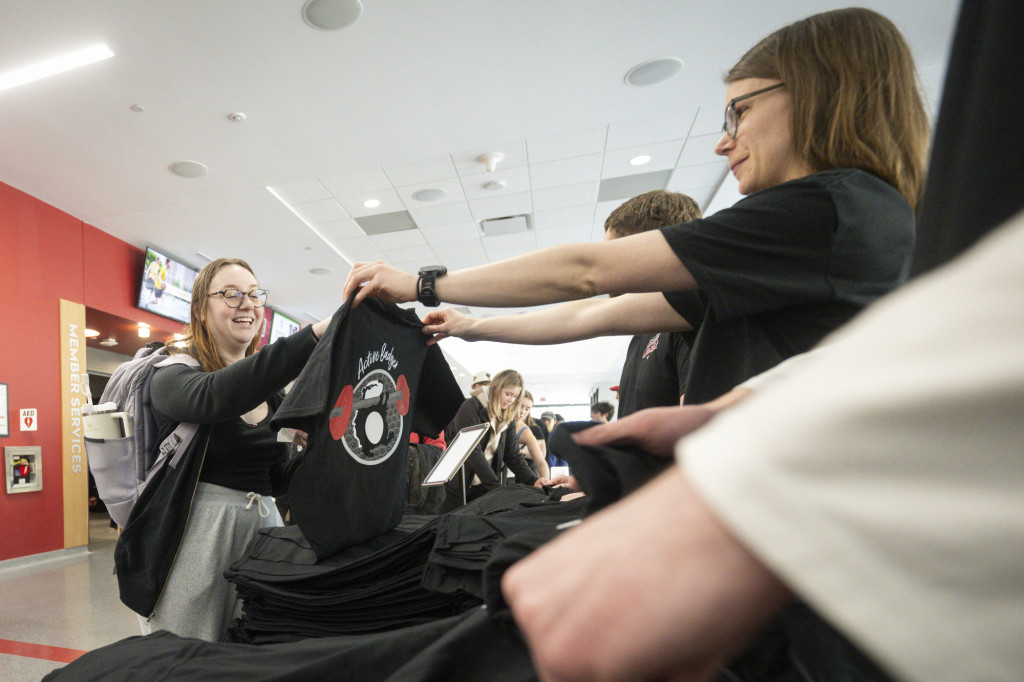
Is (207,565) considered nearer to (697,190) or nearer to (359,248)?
(697,190)

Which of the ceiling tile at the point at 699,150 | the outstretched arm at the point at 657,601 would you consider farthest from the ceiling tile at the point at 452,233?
the outstretched arm at the point at 657,601

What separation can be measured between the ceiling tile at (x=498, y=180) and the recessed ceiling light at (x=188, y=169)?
8.23ft

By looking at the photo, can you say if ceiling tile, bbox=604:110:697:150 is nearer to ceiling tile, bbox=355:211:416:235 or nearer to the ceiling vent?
the ceiling vent

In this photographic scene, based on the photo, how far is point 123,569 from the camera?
130 centimetres

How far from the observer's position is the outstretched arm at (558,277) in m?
0.87

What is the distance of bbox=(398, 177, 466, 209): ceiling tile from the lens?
18.9 ft

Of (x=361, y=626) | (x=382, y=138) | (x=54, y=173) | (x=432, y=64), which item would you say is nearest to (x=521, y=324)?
(x=361, y=626)

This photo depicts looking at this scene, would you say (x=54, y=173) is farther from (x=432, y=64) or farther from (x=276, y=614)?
(x=276, y=614)

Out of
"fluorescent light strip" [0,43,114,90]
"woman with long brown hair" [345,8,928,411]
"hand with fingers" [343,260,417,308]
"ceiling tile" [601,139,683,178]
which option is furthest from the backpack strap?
"ceiling tile" [601,139,683,178]

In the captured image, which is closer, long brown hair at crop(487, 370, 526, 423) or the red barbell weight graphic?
the red barbell weight graphic

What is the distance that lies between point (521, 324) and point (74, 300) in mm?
6312

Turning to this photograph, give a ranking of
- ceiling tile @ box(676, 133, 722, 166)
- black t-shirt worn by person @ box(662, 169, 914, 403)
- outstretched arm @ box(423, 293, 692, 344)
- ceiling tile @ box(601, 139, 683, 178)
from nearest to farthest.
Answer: black t-shirt worn by person @ box(662, 169, 914, 403) < outstretched arm @ box(423, 293, 692, 344) < ceiling tile @ box(676, 133, 722, 166) < ceiling tile @ box(601, 139, 683, 178)

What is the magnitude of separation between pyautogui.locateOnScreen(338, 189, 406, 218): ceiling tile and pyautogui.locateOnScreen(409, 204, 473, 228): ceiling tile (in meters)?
0.25

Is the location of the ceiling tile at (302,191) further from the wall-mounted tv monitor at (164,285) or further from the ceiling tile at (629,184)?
the ceiling tile at (629,184)
